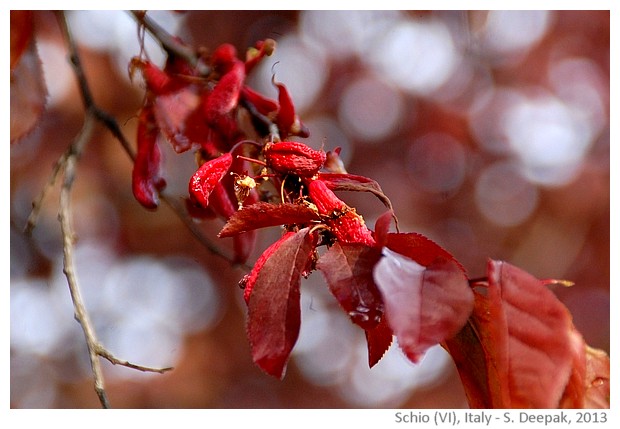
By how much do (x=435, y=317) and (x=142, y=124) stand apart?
443 millimetres

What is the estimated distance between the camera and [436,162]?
6.46ft

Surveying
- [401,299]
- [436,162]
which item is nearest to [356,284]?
[401,299]

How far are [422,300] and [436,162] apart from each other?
1654 mm

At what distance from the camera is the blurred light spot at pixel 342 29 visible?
1.78m

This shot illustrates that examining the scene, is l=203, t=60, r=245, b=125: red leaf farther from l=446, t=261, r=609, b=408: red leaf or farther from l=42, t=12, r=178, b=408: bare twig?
l=446, t=261, r=609, b=408: red leaf

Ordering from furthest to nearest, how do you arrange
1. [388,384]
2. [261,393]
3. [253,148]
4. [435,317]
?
[261,393] < [388,384] < [253,148] < [435,317]

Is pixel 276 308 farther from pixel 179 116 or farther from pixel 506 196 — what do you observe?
pixel 506 196

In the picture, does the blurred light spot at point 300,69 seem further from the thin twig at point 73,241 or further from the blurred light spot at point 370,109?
the thin twig at point 73,241

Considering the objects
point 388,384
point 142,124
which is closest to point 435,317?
point 142,124

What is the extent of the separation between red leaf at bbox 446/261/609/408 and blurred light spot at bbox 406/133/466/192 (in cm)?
157

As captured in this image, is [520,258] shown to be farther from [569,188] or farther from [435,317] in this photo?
[435,317]

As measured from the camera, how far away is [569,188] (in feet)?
6.14

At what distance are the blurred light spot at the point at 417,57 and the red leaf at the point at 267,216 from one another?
1.37m

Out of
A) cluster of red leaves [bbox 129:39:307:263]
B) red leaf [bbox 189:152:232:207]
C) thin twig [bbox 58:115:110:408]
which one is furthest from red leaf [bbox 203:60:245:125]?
thin twig [bbox 58:115:110:408]
